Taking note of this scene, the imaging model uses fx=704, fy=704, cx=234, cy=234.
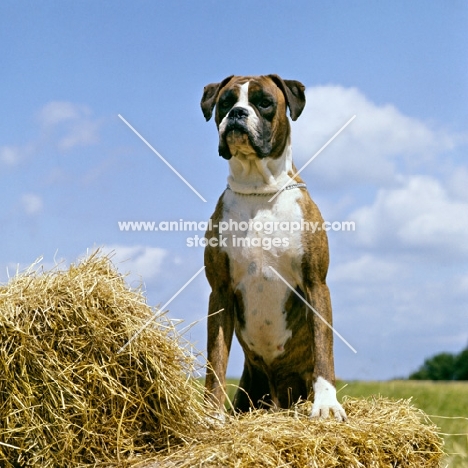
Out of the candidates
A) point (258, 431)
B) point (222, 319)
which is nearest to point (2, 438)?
point (258, 431)

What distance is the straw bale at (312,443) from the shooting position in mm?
3916

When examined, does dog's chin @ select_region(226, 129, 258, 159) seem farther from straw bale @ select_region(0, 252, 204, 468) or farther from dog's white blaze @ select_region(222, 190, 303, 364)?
straw bale @ select_region(0, 252, 204, 468)

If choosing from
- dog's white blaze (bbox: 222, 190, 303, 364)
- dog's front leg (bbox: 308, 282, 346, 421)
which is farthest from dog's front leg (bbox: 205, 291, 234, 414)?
dog's front leg (bbox: 308, 282, 346, 421)

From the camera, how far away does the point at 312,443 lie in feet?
13.5

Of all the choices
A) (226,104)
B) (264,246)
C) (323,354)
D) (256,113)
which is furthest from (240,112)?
(323,354)

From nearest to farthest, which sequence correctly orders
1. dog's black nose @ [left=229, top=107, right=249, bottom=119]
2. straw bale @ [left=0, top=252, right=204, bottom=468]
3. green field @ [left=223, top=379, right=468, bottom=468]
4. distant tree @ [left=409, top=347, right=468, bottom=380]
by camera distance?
1. straw bale @ [left=0, top=252, right=204, bottom=468]
2. dog's black nose @ [left=229, top=107, right=249, bottom=119]
3. green field @ [left=223, top=379, right=468, bottom=468]
4. distant tree @ [left=409, top=347, right=468, bottom=380]

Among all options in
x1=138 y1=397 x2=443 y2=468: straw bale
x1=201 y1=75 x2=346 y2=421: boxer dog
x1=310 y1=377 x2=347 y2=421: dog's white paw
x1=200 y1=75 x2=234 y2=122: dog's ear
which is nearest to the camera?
x1=138 y1=397 x2=443 y2=468: straw bale

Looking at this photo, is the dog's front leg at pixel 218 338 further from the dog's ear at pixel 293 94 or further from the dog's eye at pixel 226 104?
the dog's ear at pixel 293 94

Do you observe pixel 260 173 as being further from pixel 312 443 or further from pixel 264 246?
pixel 312 443

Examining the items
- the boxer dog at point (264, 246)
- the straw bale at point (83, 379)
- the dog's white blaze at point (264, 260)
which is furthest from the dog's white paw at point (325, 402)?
the straw bale at point (83, 379)

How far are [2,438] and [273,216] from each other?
247 centimetres

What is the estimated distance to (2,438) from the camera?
4.07 m

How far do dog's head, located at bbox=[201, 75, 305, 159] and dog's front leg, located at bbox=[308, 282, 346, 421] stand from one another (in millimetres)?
1136

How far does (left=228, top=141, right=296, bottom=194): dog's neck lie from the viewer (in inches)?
212
